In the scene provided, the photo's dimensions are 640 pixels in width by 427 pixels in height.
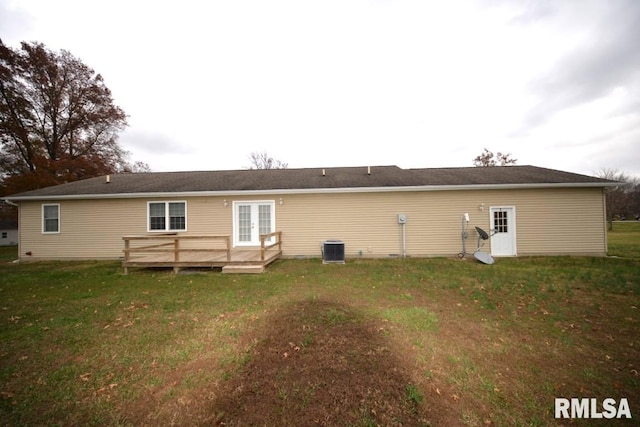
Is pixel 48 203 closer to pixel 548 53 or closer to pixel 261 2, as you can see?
pixel 261 2

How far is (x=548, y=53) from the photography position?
475 inches

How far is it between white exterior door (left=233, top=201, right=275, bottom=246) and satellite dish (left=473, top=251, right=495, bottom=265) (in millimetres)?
8625

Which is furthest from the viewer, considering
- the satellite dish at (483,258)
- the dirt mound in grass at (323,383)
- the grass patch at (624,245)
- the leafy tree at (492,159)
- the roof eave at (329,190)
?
the leafy tree at (492,159)

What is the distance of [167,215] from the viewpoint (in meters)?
10.6

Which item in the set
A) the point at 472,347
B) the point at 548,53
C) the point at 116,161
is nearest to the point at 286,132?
the point at 116,161

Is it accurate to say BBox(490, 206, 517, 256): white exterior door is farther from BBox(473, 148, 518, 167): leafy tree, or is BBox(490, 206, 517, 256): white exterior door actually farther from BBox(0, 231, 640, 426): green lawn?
BBox(473, 148, 518, 167): leafy tree

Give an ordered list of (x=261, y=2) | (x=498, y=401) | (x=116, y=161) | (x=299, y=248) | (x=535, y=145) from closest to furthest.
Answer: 1. (x=498, y=401)
2. (x=299, y=248)
3. (x=261, y=2)
4. (x=116, y=161)
5. (x=535, y=145)

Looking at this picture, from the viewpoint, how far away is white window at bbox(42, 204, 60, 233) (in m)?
10.8

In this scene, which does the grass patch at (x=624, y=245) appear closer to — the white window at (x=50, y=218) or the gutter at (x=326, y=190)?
the gutter at (x=326, y=190)

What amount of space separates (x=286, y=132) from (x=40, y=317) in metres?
21.7

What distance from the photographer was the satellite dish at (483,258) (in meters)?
8.66

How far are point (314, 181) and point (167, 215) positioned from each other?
23.1 ft

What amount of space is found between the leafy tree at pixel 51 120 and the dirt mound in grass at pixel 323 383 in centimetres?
2338

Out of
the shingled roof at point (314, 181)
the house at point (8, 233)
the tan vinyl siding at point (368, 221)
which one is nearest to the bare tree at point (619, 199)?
the tan vinyl siding at point (368, 221)
